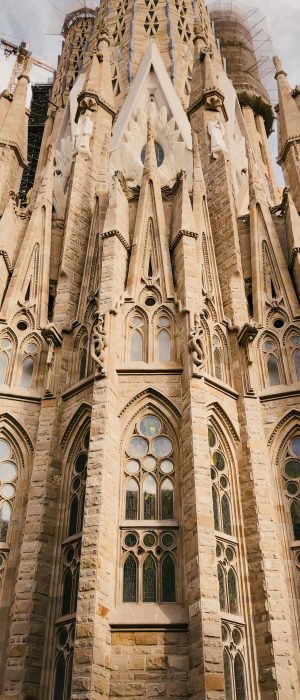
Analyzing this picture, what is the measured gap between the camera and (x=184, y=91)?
23172 mm

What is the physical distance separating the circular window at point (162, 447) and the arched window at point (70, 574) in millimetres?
1244

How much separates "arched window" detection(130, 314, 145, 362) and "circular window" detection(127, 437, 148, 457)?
5.43 feet

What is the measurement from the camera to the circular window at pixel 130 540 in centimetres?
1013

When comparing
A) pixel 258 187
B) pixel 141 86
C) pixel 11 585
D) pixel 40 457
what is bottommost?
pixel 11 585

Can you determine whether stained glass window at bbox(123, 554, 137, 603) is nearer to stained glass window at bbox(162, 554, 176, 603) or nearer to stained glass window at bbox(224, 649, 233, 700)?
stained glass window at bbox(162, 554, 176, 603)

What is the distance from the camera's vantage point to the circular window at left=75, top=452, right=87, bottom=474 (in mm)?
11422

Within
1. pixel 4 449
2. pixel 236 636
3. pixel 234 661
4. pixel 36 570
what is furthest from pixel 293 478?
pixel 4 449

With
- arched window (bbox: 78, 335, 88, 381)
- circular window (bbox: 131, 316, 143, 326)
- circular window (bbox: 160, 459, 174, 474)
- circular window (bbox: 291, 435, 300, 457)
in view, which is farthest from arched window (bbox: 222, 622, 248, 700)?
circular window (bbox: 131, 316, 143, 326)

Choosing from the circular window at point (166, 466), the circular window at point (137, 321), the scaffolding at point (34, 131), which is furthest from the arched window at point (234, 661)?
the scaffolding at point (34, 131)

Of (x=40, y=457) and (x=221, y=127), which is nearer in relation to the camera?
(x=40, y=457)

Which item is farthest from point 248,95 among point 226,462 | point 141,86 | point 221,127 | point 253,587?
point 253,587

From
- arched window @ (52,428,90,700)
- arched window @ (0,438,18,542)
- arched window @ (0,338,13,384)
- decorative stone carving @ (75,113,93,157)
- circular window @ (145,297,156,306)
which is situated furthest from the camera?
decorative stone carving @ (75,113,93,157)

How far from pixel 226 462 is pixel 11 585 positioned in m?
4.10

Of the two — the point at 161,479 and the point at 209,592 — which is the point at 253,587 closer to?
the point at 209,592
